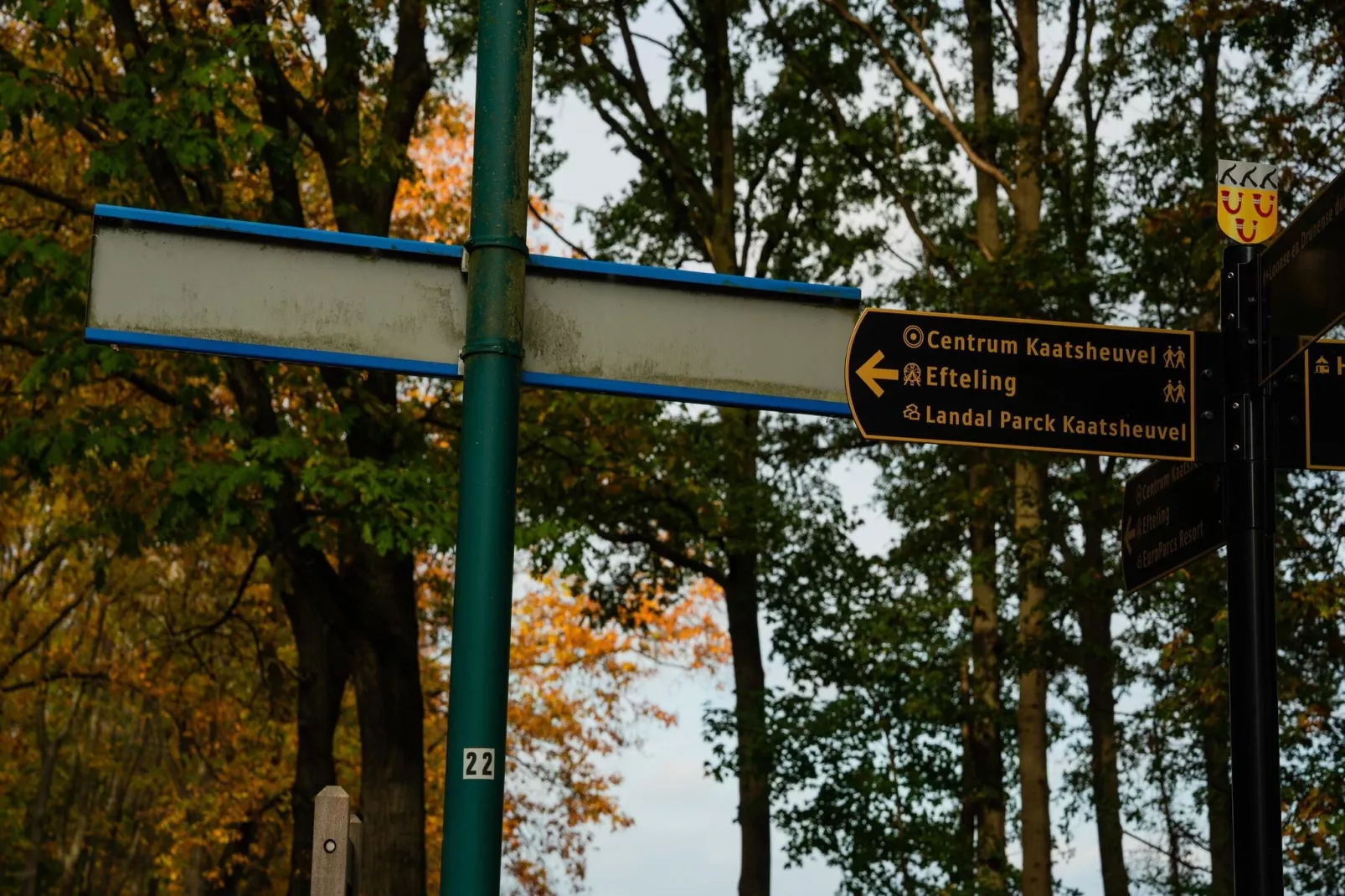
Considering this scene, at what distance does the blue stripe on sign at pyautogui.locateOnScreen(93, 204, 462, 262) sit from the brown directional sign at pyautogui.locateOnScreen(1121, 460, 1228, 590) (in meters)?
2.00

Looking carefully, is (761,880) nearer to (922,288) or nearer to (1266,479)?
(922,288)

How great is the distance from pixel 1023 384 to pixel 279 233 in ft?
6.04

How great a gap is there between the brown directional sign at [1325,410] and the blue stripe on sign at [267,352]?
83.4 inches

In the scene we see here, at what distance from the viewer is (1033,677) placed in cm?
1908

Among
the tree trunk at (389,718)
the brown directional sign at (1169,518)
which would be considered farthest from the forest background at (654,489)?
the brown directional sign at (1169,518)

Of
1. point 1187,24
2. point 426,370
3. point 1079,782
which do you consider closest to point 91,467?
point 1187,24

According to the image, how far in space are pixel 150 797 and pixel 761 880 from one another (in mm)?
17151

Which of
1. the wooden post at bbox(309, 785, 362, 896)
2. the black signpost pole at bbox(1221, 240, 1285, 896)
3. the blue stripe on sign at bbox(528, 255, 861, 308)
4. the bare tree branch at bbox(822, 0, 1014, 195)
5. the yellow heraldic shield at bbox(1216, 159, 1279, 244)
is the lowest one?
the wooden post at bbox(309, 785, 362, 896)

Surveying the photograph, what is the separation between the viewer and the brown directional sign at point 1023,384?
4.21 metres

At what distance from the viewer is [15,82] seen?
13.8m

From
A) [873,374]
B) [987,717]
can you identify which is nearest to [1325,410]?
[873,374]

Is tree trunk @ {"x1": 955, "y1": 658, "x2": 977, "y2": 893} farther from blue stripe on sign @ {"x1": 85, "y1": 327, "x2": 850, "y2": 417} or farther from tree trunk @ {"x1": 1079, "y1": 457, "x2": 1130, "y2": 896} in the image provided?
blue stripe on sign @ {"x1": 85, "y1": 327, "x2": 850, "y2": 417}

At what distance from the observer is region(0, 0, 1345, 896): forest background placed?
14211mm

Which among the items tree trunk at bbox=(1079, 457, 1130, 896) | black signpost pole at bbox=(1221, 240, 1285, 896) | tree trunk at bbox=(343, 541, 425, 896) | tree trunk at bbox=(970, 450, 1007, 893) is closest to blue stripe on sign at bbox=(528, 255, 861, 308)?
black signpost pole at bbox=(1221, 240, 1285, 896)
